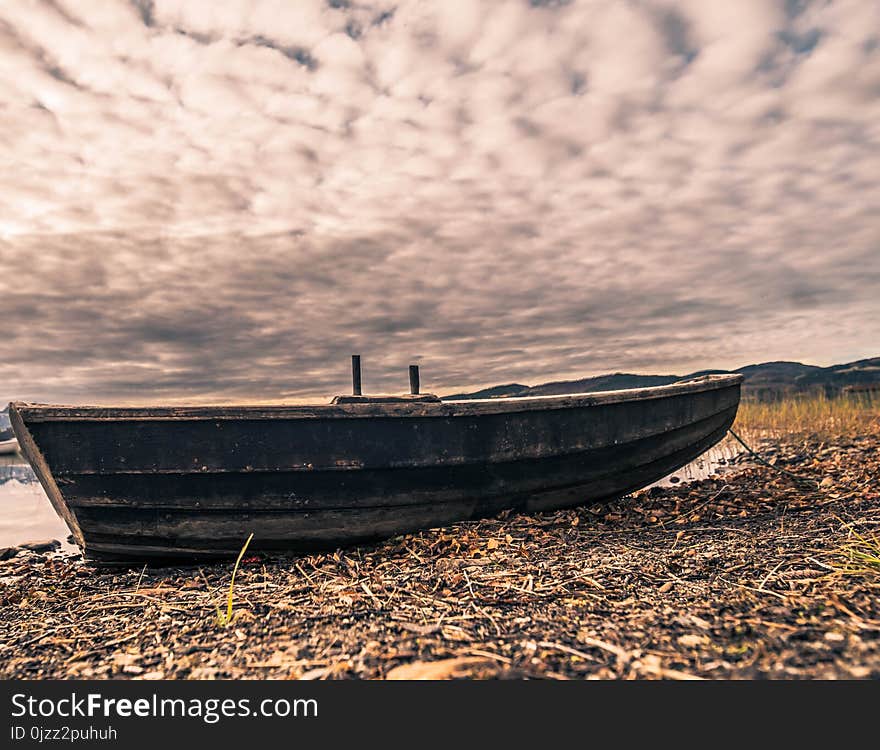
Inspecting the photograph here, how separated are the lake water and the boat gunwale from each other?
472 cm

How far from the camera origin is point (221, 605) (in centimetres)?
423

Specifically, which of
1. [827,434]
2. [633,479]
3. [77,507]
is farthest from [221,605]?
[827,434]

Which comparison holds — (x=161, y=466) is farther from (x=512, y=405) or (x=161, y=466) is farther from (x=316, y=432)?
(x=512, y=405)

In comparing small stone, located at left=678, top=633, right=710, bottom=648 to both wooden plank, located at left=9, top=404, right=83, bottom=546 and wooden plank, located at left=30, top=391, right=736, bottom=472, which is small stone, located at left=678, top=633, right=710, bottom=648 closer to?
wooden plank, located at left=30, top=391, right=736, bottom=472

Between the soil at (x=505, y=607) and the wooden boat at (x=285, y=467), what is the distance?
286 millimetres

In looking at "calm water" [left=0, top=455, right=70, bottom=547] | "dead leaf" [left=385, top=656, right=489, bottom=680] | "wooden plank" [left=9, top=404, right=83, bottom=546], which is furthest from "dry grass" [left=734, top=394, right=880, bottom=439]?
"calm water" [left=0, top=455, right=70, bottom=547]

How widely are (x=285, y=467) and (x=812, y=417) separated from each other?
1436 cm

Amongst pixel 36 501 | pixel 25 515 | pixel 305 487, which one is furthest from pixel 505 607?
pixel 36 501

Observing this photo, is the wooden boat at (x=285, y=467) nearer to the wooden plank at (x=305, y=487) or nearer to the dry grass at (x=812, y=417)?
the wooden plank at (x=305, y=487)

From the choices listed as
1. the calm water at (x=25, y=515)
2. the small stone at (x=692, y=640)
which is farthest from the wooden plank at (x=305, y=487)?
the calm water at (x=25, y=515)

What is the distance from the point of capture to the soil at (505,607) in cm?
286

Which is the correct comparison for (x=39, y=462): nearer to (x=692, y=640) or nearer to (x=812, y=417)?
(x=692, y=640)

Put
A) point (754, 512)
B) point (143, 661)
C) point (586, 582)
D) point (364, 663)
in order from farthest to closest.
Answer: point (754, 512) < point (586, 582) < point (143, 661) < point (364, 663)

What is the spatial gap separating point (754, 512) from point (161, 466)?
5938 millimetres
